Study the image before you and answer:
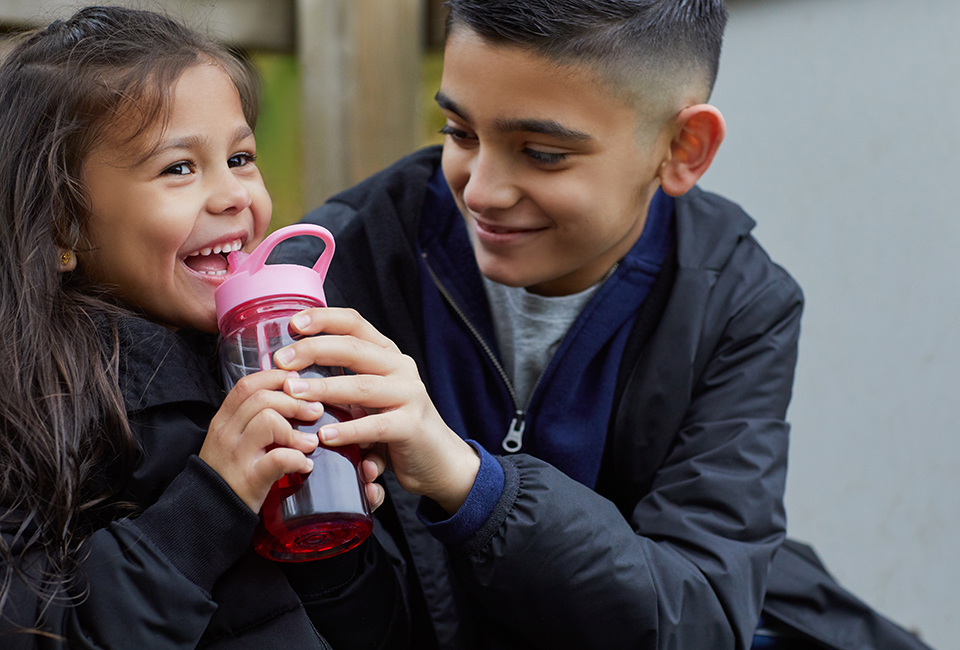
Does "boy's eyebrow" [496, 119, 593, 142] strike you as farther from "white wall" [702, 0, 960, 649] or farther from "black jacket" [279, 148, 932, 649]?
"white wall" [702, 0, 960, 649]

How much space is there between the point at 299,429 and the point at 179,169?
1.28ft

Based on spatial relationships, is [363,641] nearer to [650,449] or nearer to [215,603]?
[215,603]

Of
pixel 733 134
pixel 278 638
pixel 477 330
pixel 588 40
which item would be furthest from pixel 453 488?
pixel 733 134

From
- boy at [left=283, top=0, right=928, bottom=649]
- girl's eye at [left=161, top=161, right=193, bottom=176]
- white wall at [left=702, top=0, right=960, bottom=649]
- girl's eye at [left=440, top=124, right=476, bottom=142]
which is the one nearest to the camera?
girl's eye at [left=161, top=161, right=193, bottom=176]

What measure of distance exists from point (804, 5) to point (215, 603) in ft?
6.66

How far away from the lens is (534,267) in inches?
61.6

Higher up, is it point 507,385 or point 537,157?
point 537,157

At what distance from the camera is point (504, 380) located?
1602mm

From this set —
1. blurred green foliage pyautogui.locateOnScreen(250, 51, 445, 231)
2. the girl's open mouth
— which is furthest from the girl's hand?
blurred green foliage pyautogui.locateOnScreen(250, 51, 445, 231)

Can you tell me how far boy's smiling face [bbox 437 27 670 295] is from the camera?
144 cm

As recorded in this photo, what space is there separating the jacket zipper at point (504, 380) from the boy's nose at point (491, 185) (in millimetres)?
198

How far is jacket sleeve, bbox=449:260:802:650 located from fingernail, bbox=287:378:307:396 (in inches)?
12.4

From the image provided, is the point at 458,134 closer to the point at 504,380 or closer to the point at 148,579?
the point at 504,380

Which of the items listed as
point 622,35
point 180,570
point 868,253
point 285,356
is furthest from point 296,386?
point 868,253
